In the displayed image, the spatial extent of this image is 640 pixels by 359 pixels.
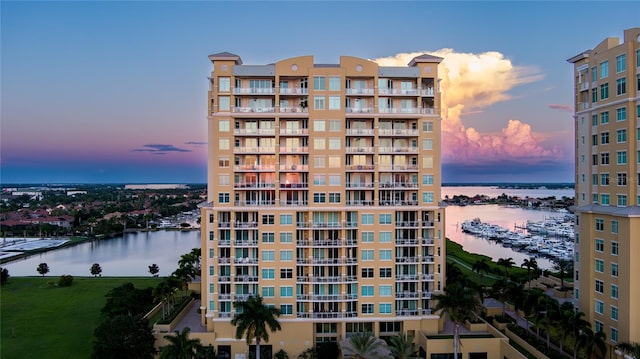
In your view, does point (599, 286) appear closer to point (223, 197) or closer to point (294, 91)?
point (294, 91)

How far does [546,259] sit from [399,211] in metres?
64.6

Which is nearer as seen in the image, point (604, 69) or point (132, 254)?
point (604, 69)

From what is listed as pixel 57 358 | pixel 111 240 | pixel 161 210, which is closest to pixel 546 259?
pixel 57 358

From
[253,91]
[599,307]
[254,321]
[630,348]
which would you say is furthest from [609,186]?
[253,91]

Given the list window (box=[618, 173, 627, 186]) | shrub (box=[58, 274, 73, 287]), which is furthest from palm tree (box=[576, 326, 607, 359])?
shrub (box=[58, 274, 73, 287])

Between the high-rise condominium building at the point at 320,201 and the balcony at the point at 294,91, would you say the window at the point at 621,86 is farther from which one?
the balcony at the point at 294,91

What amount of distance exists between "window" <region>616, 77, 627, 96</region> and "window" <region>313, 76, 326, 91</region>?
21.3 meters

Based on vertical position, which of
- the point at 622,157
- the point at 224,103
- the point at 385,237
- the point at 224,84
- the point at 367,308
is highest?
the point at 224,84

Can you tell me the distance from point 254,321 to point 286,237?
694 cm

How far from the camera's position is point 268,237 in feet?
116

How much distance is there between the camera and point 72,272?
7562 cm

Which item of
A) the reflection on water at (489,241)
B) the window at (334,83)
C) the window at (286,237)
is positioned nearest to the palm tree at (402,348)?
the window at (286,237)

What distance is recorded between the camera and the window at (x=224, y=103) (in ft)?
116

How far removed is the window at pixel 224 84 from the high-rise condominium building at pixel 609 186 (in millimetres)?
28092
